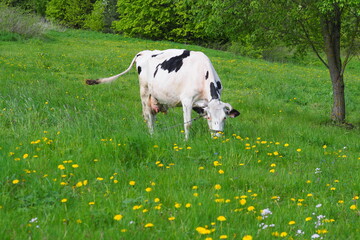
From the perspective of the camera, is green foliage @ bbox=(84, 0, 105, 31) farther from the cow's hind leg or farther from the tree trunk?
the cow's hind leg

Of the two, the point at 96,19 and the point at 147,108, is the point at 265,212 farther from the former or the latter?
the point at 96,19

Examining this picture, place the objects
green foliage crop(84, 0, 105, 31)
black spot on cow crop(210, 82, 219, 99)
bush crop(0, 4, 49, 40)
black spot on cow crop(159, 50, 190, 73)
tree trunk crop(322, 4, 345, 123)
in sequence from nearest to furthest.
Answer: black spot on cow crop(210, 82, 219, 99) → black spot on cow crop(159, 50, 190, 73) → tree trunk crop(322, 4, 345, 123) → bush crop(0, 4, 49, 40) → green foliage crop(84, 0, 105, 31)

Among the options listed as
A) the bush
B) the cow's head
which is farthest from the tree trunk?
the bush

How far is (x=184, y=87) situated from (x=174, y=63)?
702mm

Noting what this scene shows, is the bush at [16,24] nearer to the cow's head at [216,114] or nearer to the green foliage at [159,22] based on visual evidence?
the green foliage at [159,22]

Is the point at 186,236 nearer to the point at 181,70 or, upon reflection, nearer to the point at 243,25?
the point at 181,70

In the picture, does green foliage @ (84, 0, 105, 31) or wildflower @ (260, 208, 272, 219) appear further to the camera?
green foliage @ (84, 0, 105, 31)

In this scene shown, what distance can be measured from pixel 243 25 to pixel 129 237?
9.18 metres

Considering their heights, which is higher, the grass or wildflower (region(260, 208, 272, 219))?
wildflower (region(260, 208, 272, 219))

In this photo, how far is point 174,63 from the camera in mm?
8617

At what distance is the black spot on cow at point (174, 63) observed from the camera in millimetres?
8484

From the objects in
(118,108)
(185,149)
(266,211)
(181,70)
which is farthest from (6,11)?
(266,211)

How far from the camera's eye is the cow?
24.3 feet

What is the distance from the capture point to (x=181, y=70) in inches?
328
